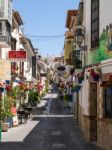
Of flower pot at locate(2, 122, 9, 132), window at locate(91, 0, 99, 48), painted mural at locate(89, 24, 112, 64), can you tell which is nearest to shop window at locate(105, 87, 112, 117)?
painted mural at locate(89, 24, 112, 64)

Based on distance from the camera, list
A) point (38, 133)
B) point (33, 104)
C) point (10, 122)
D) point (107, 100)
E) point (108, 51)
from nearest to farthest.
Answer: point (108, 51)
point (107, 100)
point (38, 133)
point (10, 122)
point (33, 104)

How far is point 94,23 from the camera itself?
86.1ft

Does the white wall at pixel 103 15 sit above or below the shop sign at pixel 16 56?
above

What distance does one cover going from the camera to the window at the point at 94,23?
2555 centimetres

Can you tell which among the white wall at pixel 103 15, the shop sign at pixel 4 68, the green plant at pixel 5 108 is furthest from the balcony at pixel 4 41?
the white wall at pixel 103 15

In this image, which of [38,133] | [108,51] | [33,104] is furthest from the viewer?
[33,104]

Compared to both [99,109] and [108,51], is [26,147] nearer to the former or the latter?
[99,109]

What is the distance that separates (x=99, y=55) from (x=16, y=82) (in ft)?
88.5

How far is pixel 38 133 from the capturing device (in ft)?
107

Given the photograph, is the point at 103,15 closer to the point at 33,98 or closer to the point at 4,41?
the point at 4,41

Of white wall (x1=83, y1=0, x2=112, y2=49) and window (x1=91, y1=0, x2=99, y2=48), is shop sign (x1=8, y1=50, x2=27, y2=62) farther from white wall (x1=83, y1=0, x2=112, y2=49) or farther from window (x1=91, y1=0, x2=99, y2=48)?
window (x1=91, y1=0, x2=99, y2=48)

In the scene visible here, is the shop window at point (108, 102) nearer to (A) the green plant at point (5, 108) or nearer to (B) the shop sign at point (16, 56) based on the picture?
(A) the green plant at point (5, 108)

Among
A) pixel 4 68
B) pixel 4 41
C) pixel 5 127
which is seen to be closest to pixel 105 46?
pixel 5 127

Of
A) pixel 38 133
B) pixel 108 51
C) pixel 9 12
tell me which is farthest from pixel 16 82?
pixel 108 51
